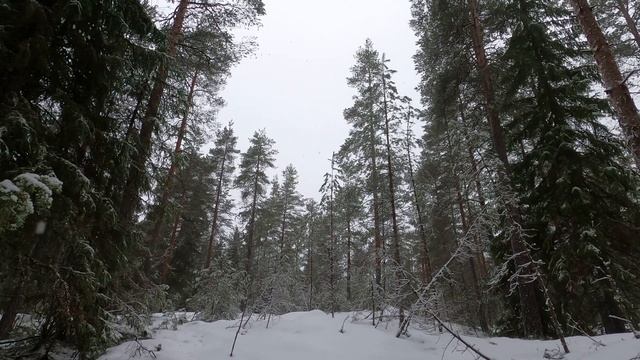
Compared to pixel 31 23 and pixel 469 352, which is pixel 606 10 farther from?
pixel 31 23

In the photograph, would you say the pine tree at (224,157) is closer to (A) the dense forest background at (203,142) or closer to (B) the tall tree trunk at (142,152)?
(A) the dense forest background at (203,142)

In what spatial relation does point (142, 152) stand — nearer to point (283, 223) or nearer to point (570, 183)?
point (570, 183)

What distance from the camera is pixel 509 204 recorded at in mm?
9102

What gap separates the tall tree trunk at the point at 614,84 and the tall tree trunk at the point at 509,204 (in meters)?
2.86

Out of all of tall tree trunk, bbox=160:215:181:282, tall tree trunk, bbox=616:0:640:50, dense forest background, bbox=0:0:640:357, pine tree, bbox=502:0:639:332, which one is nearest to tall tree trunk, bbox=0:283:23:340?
dense forest background, bbox=0:0:640:357

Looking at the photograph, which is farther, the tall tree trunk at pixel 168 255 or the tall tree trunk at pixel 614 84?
the tall tree trunk at pixel 168 255

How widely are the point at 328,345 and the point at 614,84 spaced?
788cm

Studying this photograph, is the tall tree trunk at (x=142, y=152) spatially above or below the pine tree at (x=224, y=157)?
below

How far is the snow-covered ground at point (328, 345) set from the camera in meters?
6.46

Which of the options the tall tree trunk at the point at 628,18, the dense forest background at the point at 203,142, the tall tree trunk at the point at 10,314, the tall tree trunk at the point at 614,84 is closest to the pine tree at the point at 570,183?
the dense forest background at the point at 203,142

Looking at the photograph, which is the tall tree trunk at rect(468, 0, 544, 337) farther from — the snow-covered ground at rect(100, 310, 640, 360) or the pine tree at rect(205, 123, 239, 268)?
the pine tree at rect(205, 123, 239, 268)

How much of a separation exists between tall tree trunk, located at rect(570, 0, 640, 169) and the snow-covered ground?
3325 millimetres

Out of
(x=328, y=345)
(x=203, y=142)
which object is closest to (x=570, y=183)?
(x=328, y=345)

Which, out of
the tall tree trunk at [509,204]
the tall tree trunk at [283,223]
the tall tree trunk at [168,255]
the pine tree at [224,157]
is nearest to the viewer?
the tall tree trunk at [509,204]
